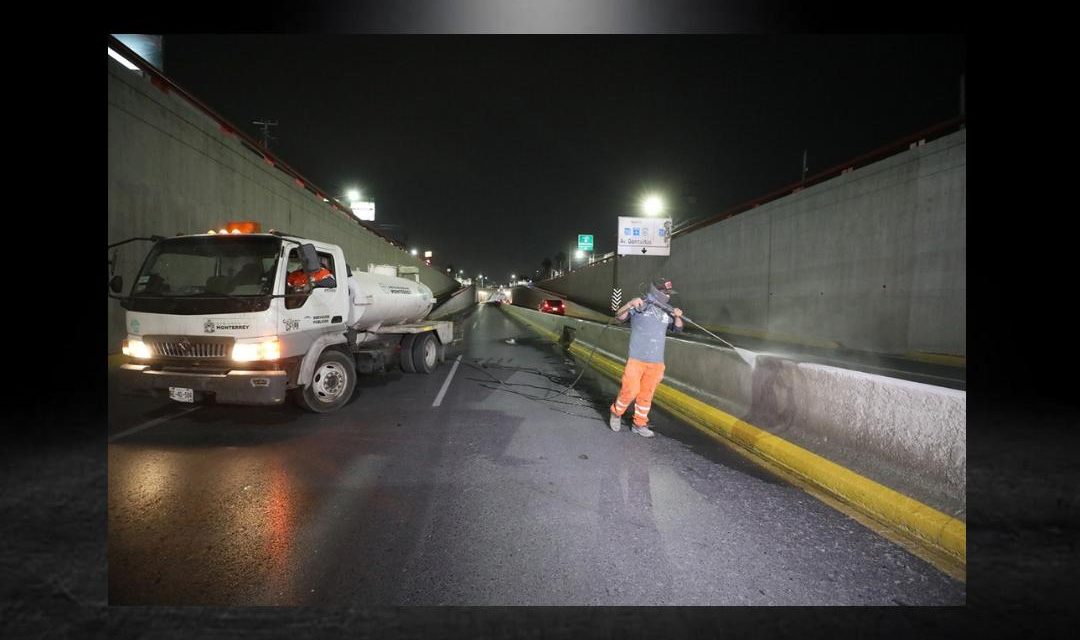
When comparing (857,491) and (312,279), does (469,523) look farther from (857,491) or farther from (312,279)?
(312,279)

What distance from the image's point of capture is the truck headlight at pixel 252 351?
575cm

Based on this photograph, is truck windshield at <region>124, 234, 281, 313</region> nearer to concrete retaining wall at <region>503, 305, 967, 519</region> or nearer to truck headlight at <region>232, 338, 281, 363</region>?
truck headlight at <region>232, 338, 281, 363</region>

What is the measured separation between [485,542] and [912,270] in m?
16.0

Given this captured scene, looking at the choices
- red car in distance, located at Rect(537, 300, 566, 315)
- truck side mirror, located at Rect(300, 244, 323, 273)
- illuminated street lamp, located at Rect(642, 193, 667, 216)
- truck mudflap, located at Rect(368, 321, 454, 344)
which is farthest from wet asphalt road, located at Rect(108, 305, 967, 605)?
illuminated street lamp, located at Rect(642, 193, 667, 216)

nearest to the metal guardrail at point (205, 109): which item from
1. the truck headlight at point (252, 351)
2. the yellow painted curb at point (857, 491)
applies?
the truck headlight at point (252, 351)

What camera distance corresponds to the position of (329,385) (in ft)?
23.5

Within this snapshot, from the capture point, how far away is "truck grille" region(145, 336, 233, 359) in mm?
5770

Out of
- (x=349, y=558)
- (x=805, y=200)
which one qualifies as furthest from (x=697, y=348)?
(x=805, y=200)

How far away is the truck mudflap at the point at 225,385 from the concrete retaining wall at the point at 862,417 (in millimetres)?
5804

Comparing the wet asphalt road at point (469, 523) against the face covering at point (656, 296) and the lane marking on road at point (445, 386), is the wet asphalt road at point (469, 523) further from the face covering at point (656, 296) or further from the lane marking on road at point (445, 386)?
the face covering at point (656, 296)

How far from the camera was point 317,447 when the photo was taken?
17.7 ft
